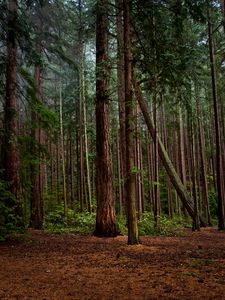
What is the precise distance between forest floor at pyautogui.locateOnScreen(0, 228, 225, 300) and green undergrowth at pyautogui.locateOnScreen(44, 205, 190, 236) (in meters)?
4.41

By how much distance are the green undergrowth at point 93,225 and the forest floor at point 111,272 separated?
4.41 m

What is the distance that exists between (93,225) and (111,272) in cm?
977

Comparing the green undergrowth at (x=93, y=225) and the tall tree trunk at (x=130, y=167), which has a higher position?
the tall tree trunk at (x=130, y=167)

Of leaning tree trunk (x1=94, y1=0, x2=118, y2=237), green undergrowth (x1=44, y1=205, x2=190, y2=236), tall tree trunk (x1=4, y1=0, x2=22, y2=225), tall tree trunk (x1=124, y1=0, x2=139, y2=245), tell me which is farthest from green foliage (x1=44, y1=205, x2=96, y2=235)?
tall tree trunk (x1=124, y1=0, x2=139, y2=245)

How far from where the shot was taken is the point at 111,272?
17.9 feet

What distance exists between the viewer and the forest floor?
422 cm

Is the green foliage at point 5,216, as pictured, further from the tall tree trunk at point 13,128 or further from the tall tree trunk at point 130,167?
the tall tree trunk at point 130,167

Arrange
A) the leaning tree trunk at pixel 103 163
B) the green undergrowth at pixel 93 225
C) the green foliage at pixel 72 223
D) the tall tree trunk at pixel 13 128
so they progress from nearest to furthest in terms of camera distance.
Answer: the tall tree trunk at pixel 13 128 < the leaning tree trunk at pixel 103 163 < the green undergrowth at pixel 93 225 < the green foliage at pixel 72 223

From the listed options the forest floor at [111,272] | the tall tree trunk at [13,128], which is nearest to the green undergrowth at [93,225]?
the tall tree trunk at [13,128]

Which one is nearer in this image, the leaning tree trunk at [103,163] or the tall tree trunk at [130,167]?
the tall tree trunk at [130,167]

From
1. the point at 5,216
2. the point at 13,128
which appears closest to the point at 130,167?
the point at 5,216

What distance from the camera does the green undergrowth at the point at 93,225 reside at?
12867 mm

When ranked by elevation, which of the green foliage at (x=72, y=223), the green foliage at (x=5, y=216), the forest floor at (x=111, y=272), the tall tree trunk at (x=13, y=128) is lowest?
the green foliage at (x=72, y=223)

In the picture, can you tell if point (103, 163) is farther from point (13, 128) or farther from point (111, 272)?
point (111, 272)
